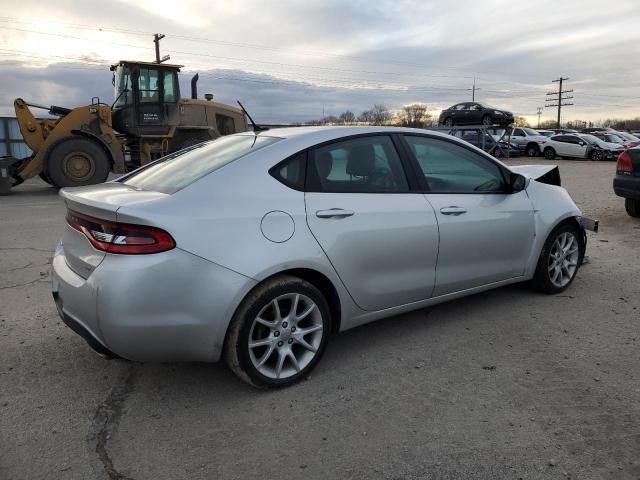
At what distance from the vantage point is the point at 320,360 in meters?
3.43

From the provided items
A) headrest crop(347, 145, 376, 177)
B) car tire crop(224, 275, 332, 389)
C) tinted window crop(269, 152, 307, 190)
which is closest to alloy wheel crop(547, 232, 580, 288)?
headrest crop(347, 145, 376, 177)

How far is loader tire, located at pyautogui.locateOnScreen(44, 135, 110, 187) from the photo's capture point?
42.1ft

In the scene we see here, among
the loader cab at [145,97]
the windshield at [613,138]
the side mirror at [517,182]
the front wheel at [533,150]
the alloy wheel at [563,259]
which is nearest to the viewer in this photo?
the side mirror at [517,182]

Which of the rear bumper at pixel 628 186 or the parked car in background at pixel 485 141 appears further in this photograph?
the parked car in background at pixel 485 141

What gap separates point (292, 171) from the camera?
128 inches

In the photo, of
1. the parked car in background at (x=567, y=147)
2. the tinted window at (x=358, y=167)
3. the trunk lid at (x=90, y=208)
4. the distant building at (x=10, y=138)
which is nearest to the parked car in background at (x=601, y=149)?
the parked car in background at (x=567, y=147)

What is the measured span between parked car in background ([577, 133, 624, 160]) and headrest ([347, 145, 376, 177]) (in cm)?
2834

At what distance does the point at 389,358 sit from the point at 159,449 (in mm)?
1616

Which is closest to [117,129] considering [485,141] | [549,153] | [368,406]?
[368,406]

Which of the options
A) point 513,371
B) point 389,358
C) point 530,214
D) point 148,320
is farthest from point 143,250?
point 530,214

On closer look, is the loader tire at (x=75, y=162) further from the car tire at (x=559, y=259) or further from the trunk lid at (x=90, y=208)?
the car tire at (x=559, y=259)

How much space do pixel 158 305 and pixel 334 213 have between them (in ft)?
3.87

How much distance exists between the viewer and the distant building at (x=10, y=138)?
1925 centimetres

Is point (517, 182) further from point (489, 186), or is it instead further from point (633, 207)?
point (633, 207)
